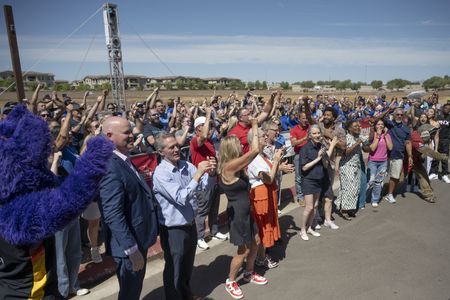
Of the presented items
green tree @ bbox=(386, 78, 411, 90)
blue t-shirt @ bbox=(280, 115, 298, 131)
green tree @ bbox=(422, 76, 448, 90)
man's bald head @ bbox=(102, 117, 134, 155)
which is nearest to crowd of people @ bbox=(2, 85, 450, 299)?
man's bald head @ bbox=(102, 117, 134, 155)

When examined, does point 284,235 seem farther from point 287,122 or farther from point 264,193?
point 287,122

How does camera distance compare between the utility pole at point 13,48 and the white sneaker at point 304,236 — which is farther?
the utility pole at point 13,48

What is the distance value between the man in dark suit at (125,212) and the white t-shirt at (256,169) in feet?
5.05

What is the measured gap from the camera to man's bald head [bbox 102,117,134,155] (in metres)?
2.62

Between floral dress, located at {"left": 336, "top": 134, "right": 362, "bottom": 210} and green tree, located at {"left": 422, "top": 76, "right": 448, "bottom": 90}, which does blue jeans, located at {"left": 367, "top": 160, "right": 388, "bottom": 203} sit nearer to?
floral dress, located at {"left": 336, "top": 134, "right": 362, "bottom": 210}

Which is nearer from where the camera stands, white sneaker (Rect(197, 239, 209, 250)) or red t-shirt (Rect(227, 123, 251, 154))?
white sneaker (Rect(197, 239, 209, 250))

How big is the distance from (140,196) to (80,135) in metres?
3.49

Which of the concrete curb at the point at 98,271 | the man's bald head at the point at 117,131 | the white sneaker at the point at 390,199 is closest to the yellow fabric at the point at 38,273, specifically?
the man's bald head at the point at 117,131

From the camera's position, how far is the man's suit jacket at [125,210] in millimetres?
2484

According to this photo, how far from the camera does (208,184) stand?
16.0ft

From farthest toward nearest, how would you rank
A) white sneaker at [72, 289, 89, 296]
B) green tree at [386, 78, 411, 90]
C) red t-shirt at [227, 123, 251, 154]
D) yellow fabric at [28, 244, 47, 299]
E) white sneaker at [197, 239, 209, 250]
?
green tree at [386, 78, 411, 90] → red t-shirt at [227, 123, 251, 154] → white sneaker at [197, 239, 209, 250] → white sneaker at [72, 289, 89, 296] → yellow fabric at [28, 244, 47, 299]

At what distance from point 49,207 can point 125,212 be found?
970 millimetres

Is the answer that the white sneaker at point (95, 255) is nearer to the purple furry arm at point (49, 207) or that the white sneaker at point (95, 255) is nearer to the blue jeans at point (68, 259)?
the blue jeans at point (68, 259)

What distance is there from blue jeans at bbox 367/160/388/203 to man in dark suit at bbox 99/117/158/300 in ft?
17.4
